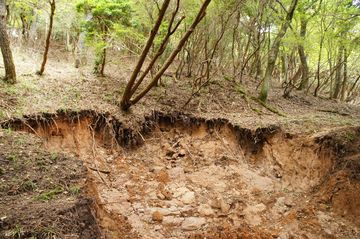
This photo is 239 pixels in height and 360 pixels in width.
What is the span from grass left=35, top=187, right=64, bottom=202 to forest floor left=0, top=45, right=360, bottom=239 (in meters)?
0.01

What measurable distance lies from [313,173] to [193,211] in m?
2.77

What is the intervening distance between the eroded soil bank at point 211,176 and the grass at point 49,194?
3.24ft

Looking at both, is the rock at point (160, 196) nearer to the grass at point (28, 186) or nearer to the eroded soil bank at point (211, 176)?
the eroded soil bank at point (211, 176)

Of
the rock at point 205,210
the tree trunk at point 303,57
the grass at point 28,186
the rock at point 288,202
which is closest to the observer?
the grass at point 28,186

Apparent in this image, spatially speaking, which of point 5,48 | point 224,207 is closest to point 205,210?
point 224,207

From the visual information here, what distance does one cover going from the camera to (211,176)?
6230 mm

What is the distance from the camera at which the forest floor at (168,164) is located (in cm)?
372

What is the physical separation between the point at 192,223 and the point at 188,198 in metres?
0.67

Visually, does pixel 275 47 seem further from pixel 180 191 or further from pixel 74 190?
pixel 74 190

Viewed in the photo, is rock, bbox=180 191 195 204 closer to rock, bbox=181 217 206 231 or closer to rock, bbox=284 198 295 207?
rock, bbox=181 217 206 231

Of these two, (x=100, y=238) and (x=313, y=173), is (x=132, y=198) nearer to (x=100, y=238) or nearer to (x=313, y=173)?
(x=100, y=238)

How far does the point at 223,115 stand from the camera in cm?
762

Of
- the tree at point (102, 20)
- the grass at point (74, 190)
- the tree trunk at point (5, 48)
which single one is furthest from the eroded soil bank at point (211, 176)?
the tree at point (102, 20)

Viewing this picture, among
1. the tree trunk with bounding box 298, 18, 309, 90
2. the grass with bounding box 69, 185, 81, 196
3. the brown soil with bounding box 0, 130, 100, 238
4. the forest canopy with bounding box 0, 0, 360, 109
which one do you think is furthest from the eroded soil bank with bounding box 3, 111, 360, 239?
the tree trunk with bounding box 298, 18, 309, 90
